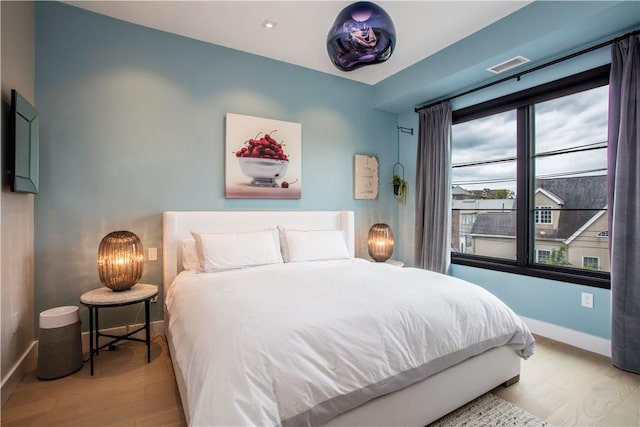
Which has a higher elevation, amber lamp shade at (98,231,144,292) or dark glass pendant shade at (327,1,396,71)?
dark glass pendant shade at (327,1,396,71)

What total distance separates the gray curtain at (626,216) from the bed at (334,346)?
0.90 meters

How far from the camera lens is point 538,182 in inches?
123

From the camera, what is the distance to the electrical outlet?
Result: 8.73 feet

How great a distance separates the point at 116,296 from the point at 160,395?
2.53 ft

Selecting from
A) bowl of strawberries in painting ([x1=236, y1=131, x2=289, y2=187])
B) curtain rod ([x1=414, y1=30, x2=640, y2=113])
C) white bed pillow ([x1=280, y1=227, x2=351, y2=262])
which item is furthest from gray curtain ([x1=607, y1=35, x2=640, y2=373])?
bowl of strawberries in painting ([x1=236, y1=131, x2=289, y2=187])

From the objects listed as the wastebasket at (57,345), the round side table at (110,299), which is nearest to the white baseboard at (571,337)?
the round side table at (110,299)

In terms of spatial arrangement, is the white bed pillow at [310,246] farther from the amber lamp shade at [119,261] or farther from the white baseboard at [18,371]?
the white baseboard at [18,371]

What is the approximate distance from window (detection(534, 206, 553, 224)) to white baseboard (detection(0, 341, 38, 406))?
14.0ft

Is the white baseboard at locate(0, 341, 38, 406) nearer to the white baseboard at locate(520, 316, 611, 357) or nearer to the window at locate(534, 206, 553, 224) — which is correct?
the white baseboard at locate(520, 316, 611, 357)

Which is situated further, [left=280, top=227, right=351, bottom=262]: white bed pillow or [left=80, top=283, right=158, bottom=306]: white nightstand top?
[left=280, top=227, right=351, bottom=262]: white bed pillow

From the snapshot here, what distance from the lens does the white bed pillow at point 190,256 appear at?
2768 mm

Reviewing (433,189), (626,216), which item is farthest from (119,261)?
(626,216)

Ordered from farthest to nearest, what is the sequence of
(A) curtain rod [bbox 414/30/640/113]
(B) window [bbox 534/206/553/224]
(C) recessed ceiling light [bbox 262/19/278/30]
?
(B) window [bbox 534/206/553/224] < (C) recessed ceiling light [bbox 262/19/278/30] < (A) curtain rod [bbox 414/30/640/113]

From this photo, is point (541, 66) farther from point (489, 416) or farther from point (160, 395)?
point (160, 395)
